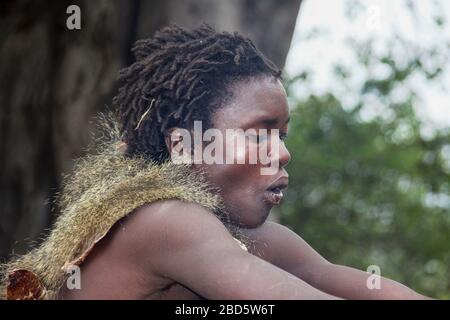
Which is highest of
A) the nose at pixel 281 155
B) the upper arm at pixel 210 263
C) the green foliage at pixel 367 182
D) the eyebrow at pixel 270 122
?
the eyebrow at pixel 270 122

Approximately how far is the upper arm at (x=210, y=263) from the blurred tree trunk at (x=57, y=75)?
12.8 ft

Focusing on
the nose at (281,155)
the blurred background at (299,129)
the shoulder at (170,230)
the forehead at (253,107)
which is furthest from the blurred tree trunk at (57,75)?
the shoulder at (170,230)

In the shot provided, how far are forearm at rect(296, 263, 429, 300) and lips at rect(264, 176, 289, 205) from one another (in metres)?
0.35

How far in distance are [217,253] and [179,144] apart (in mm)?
493

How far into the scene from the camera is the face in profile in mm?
2338

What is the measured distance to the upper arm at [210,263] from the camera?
1963 mm

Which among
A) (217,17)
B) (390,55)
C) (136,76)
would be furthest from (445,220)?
(136,76)

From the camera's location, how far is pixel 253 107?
2.36 metres

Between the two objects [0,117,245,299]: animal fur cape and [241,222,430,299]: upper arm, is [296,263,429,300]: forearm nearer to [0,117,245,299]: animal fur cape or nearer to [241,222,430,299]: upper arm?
[241,222,430,299]: upper arm

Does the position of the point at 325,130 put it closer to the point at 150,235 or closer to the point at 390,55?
the point at 390,55

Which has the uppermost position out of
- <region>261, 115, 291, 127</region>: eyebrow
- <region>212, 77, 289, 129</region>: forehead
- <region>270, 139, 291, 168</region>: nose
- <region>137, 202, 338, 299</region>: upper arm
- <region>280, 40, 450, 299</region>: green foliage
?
<region>212, 77, 289, 129</region>: forehead

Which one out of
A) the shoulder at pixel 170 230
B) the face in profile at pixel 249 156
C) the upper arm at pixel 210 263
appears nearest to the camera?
the upper arm at pixel 210 263

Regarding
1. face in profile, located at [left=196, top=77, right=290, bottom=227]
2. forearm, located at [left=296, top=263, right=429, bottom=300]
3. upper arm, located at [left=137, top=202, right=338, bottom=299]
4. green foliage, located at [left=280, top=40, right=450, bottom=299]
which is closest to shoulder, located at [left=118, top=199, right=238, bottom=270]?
upper arm, located at [left=137, top=202, right=338, bottom=299]

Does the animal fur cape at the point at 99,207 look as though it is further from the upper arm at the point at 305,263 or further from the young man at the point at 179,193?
the upper arm at the point at 305,263
